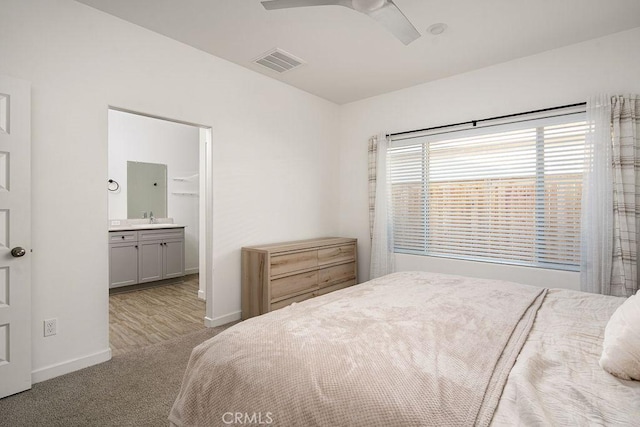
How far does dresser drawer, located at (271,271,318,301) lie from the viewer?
3.26 m

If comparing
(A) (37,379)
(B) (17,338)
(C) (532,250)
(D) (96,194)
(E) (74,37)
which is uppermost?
(E) (74,37)

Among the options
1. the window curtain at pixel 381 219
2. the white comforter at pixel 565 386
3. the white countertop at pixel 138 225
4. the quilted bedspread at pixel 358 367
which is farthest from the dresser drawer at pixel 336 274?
the white countertop at pixel 138 225

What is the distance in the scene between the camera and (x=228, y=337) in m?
1.36

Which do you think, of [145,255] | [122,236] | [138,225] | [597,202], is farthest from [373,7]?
[138,225]

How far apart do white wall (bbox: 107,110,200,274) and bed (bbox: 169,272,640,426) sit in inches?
181

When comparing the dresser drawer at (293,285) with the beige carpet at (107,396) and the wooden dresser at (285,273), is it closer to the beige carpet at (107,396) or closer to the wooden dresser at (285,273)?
the wooden dresser at (285,273)

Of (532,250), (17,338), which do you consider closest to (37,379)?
(17,338)

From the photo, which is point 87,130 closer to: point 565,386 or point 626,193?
point 565,386

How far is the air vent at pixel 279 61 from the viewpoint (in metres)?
3.12

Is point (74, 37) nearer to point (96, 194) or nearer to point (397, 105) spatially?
point (96, 194)

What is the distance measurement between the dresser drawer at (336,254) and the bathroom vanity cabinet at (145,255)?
257 cm

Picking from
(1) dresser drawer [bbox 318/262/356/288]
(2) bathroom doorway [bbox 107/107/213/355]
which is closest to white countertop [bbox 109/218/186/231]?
(2) bathroom doorway [bbox 107/107/213/355]

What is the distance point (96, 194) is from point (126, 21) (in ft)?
4.59

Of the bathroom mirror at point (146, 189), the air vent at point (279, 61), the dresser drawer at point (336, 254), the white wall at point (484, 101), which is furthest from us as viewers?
the bathroom mirror at point (146, 189)
